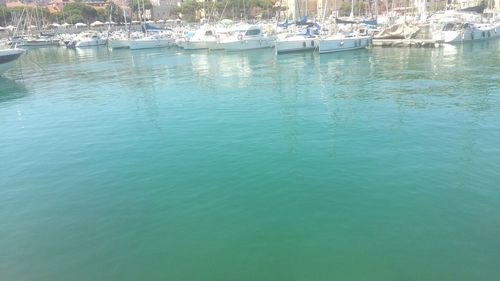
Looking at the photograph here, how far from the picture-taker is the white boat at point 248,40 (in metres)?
60.8

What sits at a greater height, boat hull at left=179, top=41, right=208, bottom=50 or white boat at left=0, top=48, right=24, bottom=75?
boat hull at left=179, top=41, right=208, bottom=50

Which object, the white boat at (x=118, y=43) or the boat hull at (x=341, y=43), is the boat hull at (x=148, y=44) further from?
the boat hull at (x=341, y=43)

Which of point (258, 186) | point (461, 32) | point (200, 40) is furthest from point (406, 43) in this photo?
point (258, 186)

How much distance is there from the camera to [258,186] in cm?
1362

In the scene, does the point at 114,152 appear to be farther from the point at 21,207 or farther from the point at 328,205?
the point at 328,205

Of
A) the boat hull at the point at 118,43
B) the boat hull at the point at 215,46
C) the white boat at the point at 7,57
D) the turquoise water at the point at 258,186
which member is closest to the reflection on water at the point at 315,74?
the turquoise water at the point at 258,186

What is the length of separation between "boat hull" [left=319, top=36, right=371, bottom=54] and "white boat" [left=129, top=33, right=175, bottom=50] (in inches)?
1468

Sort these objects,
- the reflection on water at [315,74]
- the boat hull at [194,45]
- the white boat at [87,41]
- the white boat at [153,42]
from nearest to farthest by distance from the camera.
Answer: the reflection on water at [315,74] → the boat hull at [194,45] → the white boat at [153,42] → the white boat at [87,41]

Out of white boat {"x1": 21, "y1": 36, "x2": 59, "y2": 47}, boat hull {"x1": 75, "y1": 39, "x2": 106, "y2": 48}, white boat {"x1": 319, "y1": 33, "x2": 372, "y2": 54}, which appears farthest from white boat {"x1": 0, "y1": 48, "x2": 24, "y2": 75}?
white boat {"x1": 21, "y1": 36, "x2": 59, "y2": 47}

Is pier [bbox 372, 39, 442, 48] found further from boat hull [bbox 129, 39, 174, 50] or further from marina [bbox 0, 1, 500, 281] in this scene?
boat hull [bbox 129, 39, 174, 50]

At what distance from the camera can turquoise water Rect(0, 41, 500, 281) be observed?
9.77m

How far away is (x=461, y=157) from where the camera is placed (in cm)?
1538

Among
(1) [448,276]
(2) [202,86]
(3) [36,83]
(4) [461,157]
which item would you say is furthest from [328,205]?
(3) [36,83]

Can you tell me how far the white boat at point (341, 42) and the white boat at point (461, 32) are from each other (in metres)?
9.56
